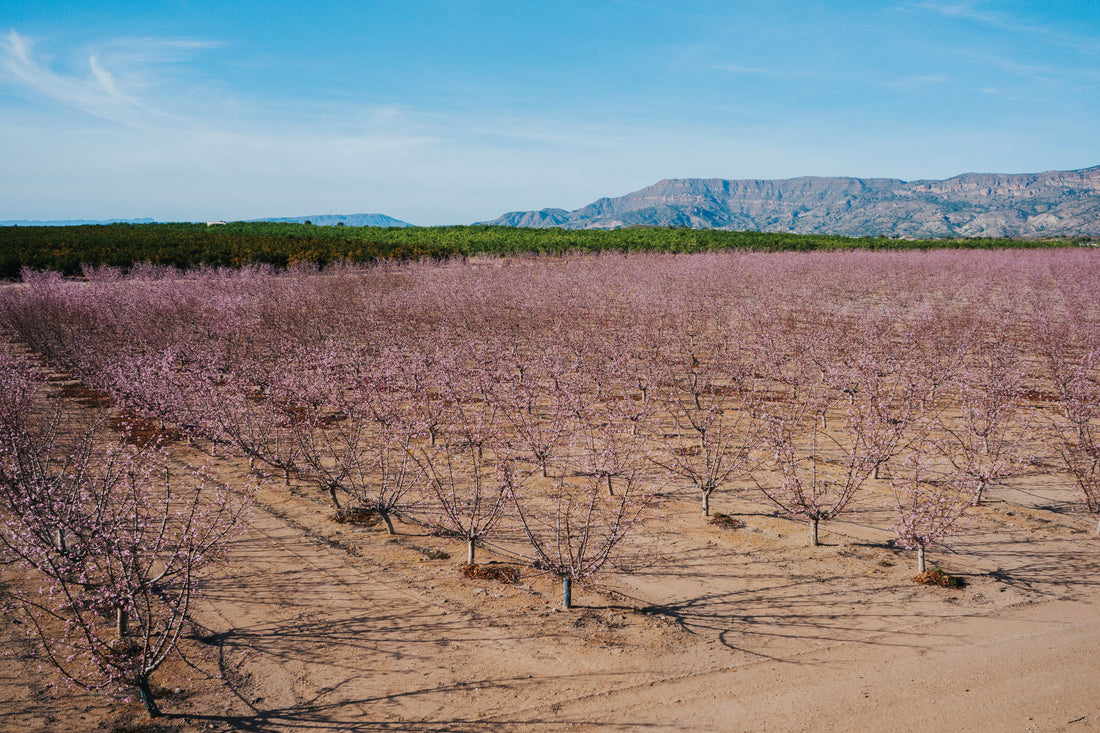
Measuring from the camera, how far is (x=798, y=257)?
155 feet

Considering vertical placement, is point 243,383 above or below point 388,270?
below

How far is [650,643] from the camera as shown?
628 cm

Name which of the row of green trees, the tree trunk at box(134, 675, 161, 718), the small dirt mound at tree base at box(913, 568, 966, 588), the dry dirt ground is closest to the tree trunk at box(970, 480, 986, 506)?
the dry dirt ground

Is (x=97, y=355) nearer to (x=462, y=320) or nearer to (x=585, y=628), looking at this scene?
(x=462, y=320)

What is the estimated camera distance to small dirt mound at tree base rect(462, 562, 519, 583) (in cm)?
759

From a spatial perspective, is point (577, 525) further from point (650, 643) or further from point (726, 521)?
point (650, 643)

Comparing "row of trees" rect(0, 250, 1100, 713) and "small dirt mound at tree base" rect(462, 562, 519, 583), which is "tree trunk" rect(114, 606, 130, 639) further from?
"small dirt mound at tree base" rect(462, 562, 519, 583)

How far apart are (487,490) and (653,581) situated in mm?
3711

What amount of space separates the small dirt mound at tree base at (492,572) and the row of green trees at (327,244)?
37099mm

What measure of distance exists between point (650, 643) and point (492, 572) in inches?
92.4

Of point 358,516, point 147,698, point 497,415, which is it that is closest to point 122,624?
point 147,698

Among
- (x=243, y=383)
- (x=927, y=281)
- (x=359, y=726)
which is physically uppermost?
(x=927, y=281)

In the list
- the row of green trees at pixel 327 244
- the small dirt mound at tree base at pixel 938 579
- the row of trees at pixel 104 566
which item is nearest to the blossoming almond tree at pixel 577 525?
the small dirt mound at tree base at pixel 938 579

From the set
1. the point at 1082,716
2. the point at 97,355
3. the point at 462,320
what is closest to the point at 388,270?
the point at 462,320
